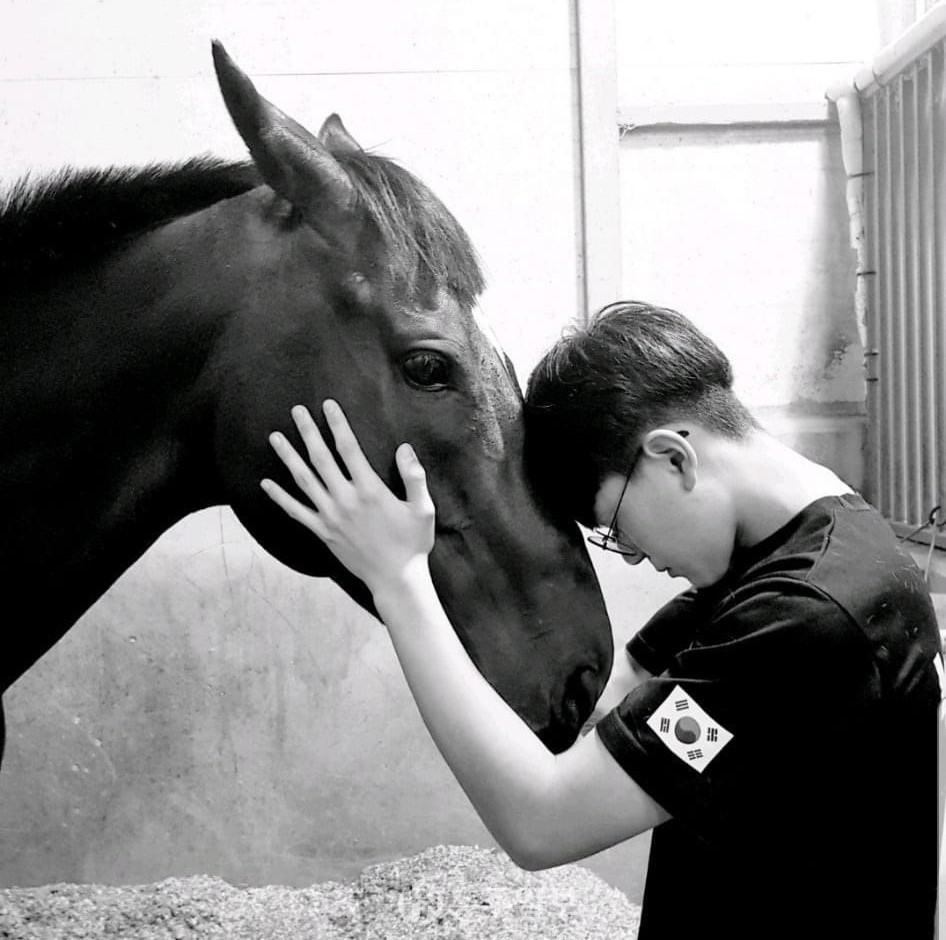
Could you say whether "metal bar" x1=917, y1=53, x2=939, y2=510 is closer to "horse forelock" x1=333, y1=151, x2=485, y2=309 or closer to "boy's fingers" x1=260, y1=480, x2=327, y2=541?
"horse forelock" x1=333, y1=151, x2=485, y2=309

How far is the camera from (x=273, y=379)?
1118 mm

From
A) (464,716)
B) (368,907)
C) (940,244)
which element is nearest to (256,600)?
(368,907)

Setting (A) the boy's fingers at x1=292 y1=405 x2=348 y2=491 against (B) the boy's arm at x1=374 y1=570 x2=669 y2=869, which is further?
(A) the boy's fingers at x1=292 y1=405 x2=348 y2=491

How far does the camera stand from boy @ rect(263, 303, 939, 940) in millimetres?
815

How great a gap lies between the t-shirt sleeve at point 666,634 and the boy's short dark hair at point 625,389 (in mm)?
205

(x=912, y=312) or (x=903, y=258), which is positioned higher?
(x=903, y=258)

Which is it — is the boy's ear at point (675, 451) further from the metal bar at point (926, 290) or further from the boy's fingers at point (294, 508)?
the metal bar at point (926, 290)

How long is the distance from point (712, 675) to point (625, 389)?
290 mm

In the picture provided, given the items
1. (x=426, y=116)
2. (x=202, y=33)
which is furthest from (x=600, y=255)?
(x=202, y=33)

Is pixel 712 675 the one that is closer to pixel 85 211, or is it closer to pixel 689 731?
pixel 689 731

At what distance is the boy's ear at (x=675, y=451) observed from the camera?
93 centimetres

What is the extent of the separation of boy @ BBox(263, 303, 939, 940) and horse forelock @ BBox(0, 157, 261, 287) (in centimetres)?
35

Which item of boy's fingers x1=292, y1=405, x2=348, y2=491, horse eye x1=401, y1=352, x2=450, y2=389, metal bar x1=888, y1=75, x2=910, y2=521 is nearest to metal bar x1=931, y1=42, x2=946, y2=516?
metal bar x1=888, y1=75, x2=910, y2=521

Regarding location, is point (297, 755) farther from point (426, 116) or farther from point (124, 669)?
point (426, 116)
